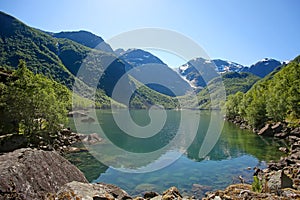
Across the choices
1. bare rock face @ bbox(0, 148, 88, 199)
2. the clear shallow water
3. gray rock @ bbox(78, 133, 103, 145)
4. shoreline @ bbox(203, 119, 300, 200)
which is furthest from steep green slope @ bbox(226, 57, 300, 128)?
bare rock face @ bbox(0, 148, 88, 199)

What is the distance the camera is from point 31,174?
10.3 meters

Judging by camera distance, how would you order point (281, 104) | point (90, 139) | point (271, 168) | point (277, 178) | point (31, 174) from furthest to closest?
point (281, 104)
point (90, 139)
point (271, 168)
point (277, 178)
point (31, 174)

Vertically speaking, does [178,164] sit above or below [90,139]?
below

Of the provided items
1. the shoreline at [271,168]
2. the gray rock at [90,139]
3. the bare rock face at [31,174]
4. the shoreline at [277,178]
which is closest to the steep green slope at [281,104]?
the shoreline at [277,178]

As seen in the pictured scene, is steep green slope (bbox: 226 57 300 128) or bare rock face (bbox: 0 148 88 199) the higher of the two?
steep green slope (bbox: 226 57 300 128)

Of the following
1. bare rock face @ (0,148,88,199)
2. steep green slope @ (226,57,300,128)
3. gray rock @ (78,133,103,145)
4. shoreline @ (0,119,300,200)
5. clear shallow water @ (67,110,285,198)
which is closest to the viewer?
bare rock face @ (0,148,88,199)

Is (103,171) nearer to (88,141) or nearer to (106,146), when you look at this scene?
(106,146)

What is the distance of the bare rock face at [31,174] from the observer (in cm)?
895

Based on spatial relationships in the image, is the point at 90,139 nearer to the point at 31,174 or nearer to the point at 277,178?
the point at 31,174

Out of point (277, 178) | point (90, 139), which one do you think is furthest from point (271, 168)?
point (90, 139)

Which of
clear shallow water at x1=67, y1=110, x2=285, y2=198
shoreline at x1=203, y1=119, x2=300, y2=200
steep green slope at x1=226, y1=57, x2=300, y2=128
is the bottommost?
clear shallow water at x1=67, y1=110, x2=285, y2=198

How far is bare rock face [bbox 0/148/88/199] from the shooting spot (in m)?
8.95

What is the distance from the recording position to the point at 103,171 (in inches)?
1334

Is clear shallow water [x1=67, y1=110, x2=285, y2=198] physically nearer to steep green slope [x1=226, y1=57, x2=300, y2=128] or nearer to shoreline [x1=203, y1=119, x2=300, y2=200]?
shoreline [x1=203, y1=119, x2=300, y2=200]
